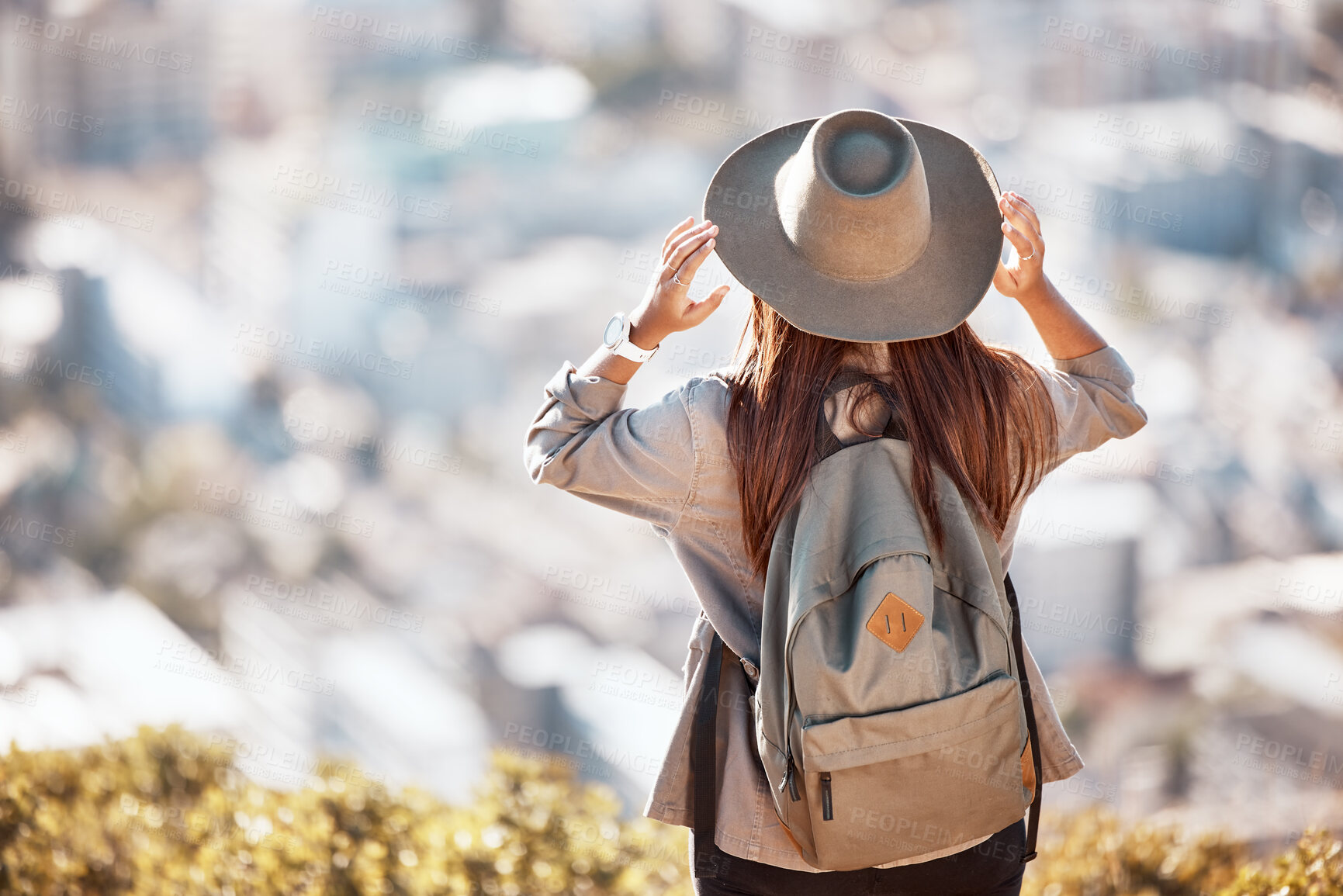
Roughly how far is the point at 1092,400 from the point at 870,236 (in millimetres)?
383

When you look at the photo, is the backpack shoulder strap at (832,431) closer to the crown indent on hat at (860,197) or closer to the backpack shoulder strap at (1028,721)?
the crown indent on hat at (860,197)

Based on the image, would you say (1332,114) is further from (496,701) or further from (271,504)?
(271,504)

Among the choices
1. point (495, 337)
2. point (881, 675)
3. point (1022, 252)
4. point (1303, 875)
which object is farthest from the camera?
point (495, 337)

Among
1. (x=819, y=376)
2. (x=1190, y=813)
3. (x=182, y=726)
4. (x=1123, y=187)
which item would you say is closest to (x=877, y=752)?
(x=819, y=376)

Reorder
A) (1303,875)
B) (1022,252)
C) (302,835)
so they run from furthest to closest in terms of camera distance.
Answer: (302,835)
(1303,875)
(1022,252)

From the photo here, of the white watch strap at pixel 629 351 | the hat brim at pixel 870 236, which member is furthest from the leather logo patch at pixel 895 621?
the white watch strap at pixel 629 351

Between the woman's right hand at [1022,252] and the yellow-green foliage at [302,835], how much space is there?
1.37 metres

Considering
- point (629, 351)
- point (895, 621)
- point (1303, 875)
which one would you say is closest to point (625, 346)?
point (629, 351)

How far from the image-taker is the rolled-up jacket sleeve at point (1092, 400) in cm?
116

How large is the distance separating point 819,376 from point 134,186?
480cm

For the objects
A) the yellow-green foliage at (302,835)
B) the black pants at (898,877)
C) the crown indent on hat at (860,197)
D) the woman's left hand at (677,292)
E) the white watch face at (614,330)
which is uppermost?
the crown indent on hat at (860,197)

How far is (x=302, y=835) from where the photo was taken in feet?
6.84

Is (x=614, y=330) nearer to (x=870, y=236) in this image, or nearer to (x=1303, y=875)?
(x=870, y=236)

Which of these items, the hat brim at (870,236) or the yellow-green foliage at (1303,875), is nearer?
the hat brim at (870,236)
